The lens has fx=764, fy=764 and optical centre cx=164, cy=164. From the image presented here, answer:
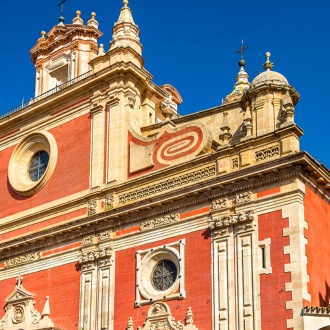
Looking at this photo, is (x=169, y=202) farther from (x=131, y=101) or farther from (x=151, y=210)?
(x=131, y=101)

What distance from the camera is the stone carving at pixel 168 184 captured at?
22797 mm

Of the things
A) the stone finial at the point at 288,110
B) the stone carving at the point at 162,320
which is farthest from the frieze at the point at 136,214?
the stone carving at the point at 162,320

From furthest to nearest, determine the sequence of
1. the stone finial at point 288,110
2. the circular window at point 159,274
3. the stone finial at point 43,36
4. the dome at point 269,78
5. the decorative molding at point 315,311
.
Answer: the stone finial at point 43,36, the dome at point 269,78, the circular window at point 159,274, the stone finial at point 288,110, the decorative molding at point 315,311

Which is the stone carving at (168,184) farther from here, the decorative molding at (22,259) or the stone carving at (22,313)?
the stone carving at (22,313)

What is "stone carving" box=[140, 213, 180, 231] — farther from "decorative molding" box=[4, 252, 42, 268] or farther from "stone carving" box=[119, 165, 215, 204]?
"decorative molding" box=[4, 252, 42, 268]

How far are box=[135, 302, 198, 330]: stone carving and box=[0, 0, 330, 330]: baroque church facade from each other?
58 mm

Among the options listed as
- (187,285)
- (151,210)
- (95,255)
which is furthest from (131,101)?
(187,285)

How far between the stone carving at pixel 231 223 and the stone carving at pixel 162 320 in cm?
236

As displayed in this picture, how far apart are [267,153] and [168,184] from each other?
3455mm

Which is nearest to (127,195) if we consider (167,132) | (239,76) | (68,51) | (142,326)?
(167,132)

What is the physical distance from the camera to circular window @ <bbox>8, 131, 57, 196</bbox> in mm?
27688

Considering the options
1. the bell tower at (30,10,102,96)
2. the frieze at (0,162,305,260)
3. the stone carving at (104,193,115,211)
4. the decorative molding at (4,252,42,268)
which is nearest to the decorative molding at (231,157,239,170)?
the frieze at (0,162,305,260)

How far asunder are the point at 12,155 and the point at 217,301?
1174cm

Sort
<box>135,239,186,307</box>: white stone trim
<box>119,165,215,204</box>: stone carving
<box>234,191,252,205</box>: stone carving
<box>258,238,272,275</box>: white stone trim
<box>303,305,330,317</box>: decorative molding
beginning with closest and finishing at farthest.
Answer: <box>303,305,330,317</box>: decorative molding → <box>258,238,272,275</box>: white stone trim → <box>234,191,252,205</box>: stone carving → <box>135,239,186,307</box>: white stone trim → <box>119,165,215,204</box>: stone carving
